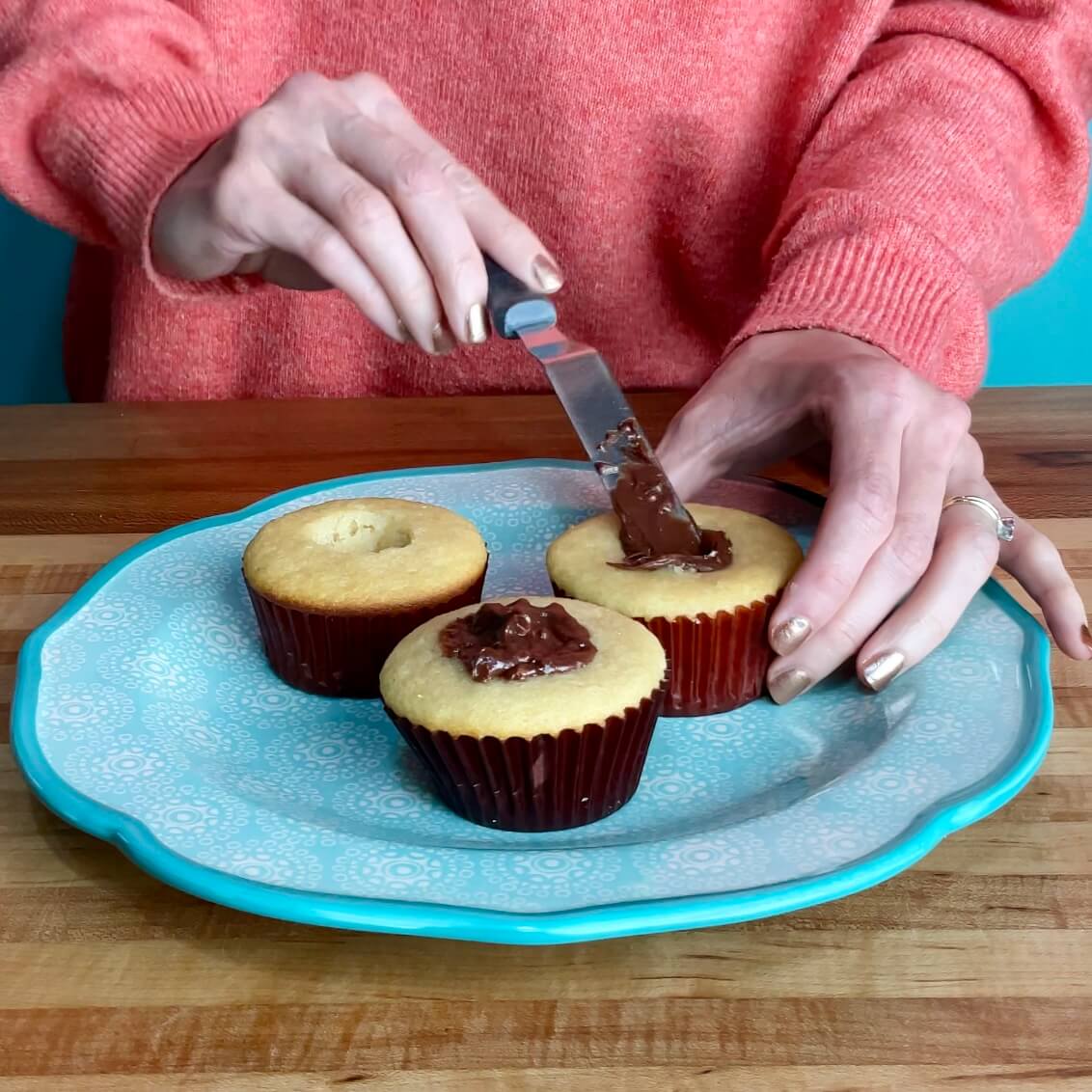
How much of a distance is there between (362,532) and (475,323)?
0.89 ft

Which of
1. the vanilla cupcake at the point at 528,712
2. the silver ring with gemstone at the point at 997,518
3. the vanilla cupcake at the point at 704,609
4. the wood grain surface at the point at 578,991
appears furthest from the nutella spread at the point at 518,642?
the silver ring with gemstone at the point at 997,518

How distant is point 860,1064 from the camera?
0.73m

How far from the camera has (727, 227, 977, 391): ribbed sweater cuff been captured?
1.30 metres

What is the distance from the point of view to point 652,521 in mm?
1185

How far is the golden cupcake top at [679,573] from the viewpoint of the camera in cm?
113

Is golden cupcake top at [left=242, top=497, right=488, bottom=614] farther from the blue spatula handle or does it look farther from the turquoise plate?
the blue spatula handle

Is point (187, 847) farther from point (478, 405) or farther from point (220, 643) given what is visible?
point (478, 405)

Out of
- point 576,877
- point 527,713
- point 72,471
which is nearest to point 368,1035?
point 576,877

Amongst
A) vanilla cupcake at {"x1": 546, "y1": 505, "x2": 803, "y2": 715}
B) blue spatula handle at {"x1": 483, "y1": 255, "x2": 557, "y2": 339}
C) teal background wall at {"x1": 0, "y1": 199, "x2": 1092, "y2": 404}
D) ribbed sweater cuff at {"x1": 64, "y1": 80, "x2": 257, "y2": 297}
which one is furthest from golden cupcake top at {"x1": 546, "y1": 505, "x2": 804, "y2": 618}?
teal background wall at {"x1": 0, "y1": 199, "x2": 1092, "y2": 404}

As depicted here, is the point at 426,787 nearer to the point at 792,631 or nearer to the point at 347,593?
the point at 347,593

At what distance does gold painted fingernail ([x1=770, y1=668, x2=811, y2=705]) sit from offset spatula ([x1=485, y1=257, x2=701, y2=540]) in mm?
166

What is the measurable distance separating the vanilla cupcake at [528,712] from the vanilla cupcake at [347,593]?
13 centimetres

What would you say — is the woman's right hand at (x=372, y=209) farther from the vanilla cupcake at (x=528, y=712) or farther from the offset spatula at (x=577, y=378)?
the vanilla cupcake at (x=528, y=712)

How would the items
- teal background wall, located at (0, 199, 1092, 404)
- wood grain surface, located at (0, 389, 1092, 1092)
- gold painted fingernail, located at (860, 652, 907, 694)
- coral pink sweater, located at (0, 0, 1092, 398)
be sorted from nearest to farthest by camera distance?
wood grain surface, located at (0, 389, 1092, 1092) < gold painted fingernail, located at (860, 652, 907, 694) < coral pink sweater, located at (0, 0, 1092, 398) < teal background wall, located at (0, 199, 1092, 404)
